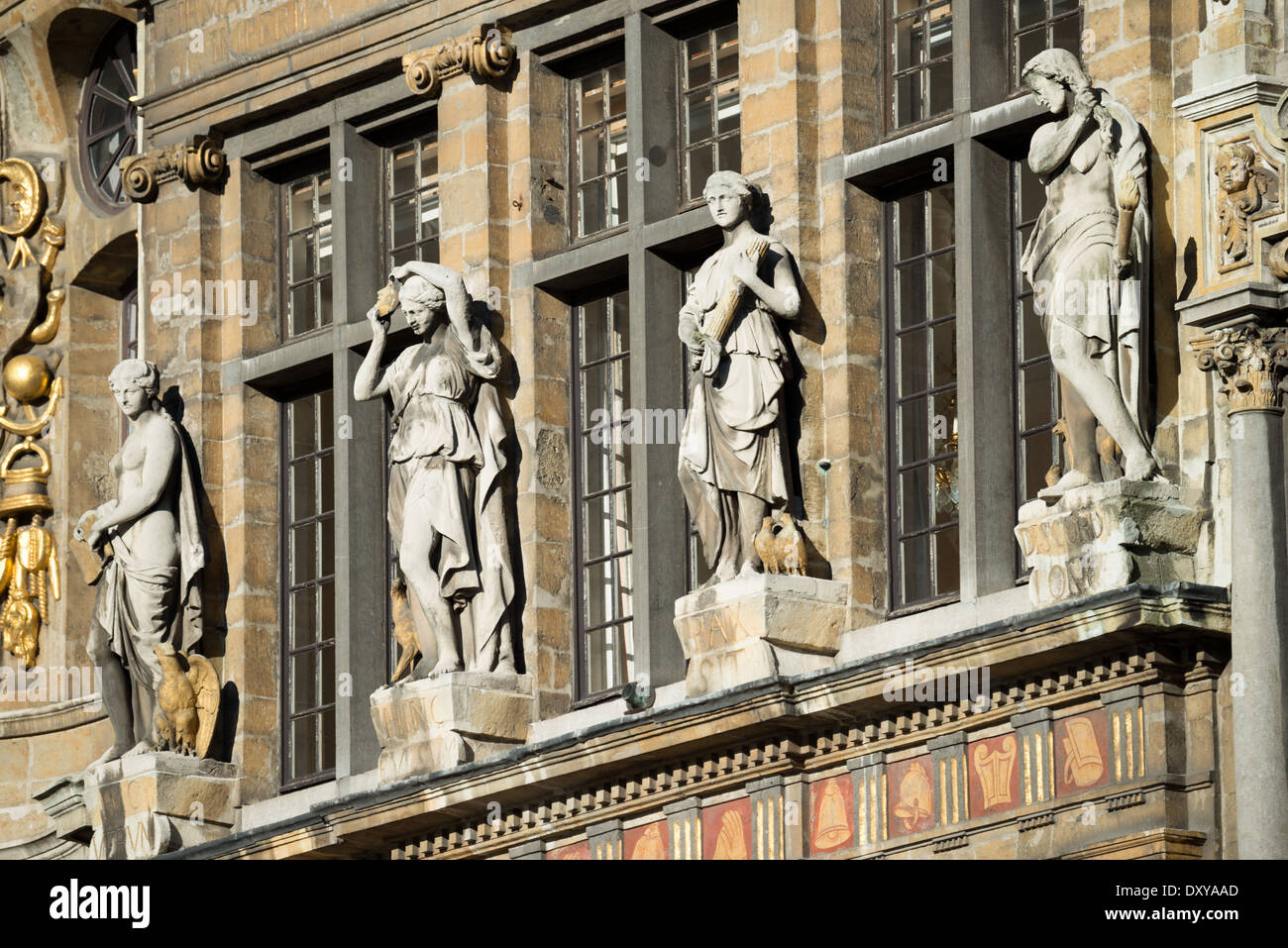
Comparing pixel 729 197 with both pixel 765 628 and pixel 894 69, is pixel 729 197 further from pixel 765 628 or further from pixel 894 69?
pixel 765 628

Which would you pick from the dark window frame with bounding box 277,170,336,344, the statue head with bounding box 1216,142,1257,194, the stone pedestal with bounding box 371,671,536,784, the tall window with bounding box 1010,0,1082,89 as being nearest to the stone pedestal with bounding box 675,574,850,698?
the stone pedestal with bounding box 371,671,536,784

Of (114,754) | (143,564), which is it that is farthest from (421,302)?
(114,754)

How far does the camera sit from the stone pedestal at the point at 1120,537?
26.1 meters

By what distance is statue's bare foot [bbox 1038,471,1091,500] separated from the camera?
26.5m

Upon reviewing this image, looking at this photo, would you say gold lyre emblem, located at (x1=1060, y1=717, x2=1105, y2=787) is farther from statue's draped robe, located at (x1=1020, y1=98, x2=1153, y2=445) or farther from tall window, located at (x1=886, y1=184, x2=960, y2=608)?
tall window, located at (x1=886, y1=184, x2=960, y2=608)

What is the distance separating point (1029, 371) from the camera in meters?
28.0

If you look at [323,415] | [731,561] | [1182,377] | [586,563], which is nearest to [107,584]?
[323,415]

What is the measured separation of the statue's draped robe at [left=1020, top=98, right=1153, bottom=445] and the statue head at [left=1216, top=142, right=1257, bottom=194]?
478mm

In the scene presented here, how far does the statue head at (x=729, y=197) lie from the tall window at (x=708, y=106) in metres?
1.06

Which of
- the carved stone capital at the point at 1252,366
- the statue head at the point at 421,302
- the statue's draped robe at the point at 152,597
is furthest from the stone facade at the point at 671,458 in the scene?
the statue head at the point at 421,302

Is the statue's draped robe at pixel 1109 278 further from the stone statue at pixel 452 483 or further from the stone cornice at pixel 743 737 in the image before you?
the stone statue at pixel 452 483

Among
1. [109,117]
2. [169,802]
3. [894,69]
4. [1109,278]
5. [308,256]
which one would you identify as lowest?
[169,802]

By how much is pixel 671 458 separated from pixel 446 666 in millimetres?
1964

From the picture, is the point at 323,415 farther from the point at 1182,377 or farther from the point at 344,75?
the point at 1182,377
